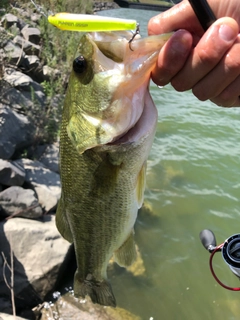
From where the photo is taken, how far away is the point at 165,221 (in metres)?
5.91

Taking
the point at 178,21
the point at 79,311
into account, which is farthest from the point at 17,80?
the point at 178,21

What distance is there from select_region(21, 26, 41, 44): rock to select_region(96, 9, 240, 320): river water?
452 centimetres

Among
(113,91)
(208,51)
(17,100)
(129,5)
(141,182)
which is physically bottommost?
(129,5)

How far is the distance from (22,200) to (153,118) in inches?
130

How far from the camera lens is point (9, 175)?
479 cm

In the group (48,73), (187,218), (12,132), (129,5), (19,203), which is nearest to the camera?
(19,203)

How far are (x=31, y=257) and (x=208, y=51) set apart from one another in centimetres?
357

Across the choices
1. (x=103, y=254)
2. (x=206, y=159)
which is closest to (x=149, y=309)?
(x=103, y=254)

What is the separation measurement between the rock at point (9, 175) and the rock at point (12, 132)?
0.51 metres

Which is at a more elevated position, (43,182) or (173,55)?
(173,55)

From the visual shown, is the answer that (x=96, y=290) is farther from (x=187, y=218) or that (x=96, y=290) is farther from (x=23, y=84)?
(x=23, y=84)

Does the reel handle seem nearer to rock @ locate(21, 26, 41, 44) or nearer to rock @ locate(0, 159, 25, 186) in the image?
rock @ locate(0, 159, 25, 186)

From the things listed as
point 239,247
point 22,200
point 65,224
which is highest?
point 65,224

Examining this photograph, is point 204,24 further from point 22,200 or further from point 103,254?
point 22,200
